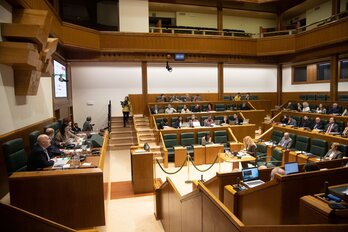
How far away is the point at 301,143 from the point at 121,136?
21.3ft

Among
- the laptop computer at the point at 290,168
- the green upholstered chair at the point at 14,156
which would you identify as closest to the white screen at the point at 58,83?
the green upholstered chair at the point at 14,156

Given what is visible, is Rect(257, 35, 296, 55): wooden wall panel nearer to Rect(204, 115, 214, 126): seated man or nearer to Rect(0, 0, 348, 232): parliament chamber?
Rect(0, 0, 348, 232): parliament chamber

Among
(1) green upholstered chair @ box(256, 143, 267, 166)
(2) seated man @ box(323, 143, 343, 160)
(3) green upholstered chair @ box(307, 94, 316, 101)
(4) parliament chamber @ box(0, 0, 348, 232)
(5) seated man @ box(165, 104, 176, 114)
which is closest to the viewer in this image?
(4) parliament chamber @ box(0, 0, 348, 232)

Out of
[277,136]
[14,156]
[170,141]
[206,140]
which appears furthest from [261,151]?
[14,156]

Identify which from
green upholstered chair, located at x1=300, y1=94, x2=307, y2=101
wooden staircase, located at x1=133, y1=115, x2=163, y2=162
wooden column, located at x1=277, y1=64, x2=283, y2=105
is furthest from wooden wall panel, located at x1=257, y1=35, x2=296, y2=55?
wooden staircase, located at x1=133, y1=115, x2=163, y2=162

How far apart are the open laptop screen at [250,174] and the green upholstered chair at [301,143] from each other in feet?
14.4

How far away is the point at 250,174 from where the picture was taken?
3.44 meters

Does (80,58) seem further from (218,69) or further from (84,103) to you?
(218,69)

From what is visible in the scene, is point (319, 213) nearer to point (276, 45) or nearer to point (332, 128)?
point (332, 128)

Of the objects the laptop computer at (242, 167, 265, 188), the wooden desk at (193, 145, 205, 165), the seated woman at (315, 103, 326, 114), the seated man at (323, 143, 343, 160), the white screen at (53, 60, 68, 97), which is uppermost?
the white screen at (53, 60, 68, 97)

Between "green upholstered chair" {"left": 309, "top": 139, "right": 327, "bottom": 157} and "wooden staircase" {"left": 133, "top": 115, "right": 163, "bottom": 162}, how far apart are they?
14.3 ft

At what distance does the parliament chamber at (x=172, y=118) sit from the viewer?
8.79 feet

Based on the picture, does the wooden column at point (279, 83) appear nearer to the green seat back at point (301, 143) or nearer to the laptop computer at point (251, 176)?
the green seat back at point (301, 143)

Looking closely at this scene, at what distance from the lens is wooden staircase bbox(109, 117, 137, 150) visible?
9641mm
